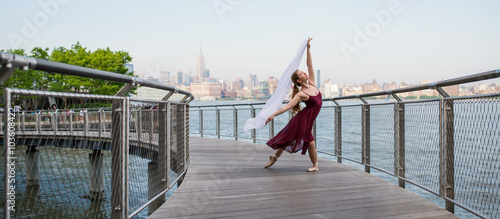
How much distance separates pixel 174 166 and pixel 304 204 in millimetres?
2101

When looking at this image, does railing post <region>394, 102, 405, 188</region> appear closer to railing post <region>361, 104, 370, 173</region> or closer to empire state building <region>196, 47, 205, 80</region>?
railing post <region>361, 104, 370, 173</region>

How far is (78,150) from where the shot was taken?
2525 millimetres

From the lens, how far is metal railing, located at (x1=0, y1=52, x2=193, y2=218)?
1846 millimetres

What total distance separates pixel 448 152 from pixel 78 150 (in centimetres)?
318

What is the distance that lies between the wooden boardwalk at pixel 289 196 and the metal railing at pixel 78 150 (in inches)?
20.9

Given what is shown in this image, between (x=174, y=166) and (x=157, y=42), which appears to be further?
(x=157, y=42)

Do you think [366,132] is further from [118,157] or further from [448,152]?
[118,157]

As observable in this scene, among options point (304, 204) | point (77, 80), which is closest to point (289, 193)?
point (304, 204)

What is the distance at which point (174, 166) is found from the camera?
5230 mm

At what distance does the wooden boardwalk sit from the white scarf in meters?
0.78

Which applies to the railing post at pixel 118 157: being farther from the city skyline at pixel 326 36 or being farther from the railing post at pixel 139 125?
the city skyline at pixel 326 36

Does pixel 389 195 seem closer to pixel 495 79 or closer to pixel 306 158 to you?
pixel 495 79

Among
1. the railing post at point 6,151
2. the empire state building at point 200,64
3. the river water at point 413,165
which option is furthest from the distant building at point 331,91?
the empire state building at point 200,64

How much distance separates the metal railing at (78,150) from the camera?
6.06ft
